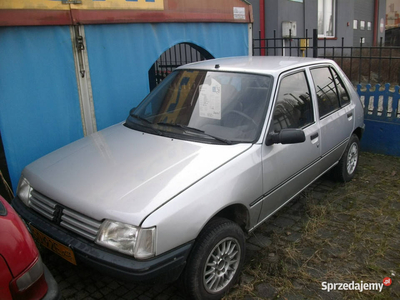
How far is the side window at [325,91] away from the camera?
4.36 metres

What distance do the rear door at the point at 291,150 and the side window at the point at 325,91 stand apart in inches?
7.9

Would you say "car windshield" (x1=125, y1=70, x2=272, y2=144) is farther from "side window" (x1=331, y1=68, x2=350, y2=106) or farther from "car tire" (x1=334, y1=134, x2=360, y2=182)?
"car tire" (x1=334, y1=134, x2=360, y2=182)

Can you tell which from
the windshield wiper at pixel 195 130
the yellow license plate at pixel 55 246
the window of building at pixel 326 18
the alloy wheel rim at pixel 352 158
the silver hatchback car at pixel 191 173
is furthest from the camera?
the window of building at pixel 326 18

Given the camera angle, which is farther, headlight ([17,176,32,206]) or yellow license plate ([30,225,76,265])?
headlight ([17,176,32,206])

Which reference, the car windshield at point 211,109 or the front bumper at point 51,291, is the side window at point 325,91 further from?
the front bumper at point 51,291

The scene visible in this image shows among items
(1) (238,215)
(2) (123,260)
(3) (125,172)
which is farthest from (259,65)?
(2) (123,260)

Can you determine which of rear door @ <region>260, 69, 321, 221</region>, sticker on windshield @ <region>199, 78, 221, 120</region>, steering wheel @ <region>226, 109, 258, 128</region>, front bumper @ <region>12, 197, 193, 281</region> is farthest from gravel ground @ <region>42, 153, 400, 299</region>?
sticker on windshield @ <region>199, 78, 221, 120</region>

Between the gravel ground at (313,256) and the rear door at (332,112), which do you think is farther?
the rear door at (332,112)

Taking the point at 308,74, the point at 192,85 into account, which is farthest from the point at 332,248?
the point at 192,85

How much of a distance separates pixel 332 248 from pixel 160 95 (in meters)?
2.43

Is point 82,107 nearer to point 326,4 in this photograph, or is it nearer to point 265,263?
point 265,263

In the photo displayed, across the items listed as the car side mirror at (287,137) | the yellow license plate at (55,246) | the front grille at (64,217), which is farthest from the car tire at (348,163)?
the yellow license plate at (55,246)

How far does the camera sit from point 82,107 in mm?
4875

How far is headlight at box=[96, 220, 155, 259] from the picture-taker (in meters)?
2.49
